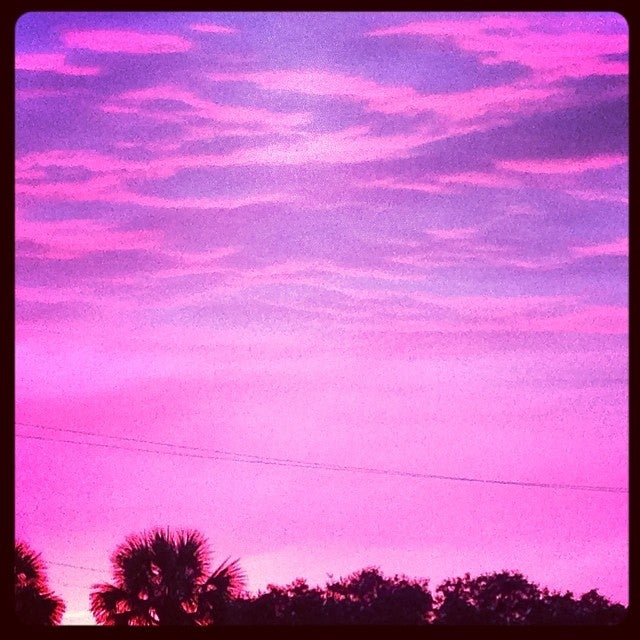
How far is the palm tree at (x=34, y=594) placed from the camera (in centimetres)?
1842

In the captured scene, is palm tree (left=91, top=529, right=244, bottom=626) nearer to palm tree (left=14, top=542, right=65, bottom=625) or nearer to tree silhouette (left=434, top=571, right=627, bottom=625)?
palm tree (left=14, top=542, right=65, bottom=625)

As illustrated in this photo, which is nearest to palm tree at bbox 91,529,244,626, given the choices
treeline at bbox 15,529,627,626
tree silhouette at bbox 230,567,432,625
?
treeline at bbox 15,529,627,626

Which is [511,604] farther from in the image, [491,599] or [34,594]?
[34,594]

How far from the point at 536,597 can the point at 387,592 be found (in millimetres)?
3513

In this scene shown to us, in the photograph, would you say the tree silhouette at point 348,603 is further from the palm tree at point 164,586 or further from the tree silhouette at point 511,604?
the palm tree at point 164,586

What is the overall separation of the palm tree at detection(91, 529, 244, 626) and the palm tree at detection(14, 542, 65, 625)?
877 millimetres

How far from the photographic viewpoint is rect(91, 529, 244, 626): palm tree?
18.4 m

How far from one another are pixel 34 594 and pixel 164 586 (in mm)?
1999

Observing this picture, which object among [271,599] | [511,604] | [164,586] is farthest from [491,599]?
[164,586]

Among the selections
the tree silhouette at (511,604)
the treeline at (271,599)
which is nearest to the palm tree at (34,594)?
the treeline at (271,599)

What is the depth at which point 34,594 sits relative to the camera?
61.4 feet
